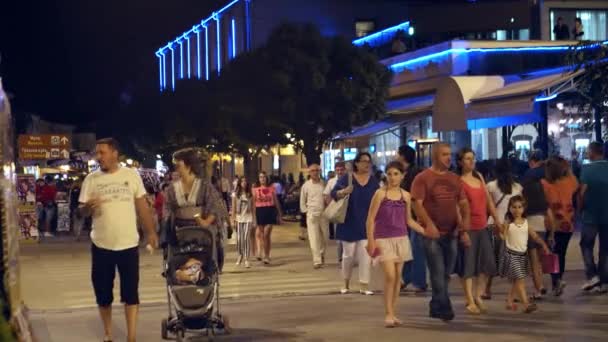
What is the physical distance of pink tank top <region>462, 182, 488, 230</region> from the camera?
11406 mm

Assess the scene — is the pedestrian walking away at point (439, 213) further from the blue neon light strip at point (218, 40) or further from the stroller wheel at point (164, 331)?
the blue neon light strip at point (218, 40)

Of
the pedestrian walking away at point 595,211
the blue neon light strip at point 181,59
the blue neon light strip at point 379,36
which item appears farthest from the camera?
the blue neon light strip at point 181,59

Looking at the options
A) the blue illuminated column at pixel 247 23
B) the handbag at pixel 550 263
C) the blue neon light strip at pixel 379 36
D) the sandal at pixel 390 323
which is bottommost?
the sandal at pixel 390 323

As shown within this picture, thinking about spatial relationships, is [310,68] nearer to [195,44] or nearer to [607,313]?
[607,313]

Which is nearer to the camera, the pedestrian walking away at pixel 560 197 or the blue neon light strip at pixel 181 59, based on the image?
the pedestrian walking away at pixel 560 197

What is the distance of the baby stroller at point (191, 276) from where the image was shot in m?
9.51

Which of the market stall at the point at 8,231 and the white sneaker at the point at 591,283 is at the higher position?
the market stall at the point at 8,231

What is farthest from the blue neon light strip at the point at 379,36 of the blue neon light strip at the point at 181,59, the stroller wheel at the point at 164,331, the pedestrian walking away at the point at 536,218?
the blue neon light strip at the point at 181,59

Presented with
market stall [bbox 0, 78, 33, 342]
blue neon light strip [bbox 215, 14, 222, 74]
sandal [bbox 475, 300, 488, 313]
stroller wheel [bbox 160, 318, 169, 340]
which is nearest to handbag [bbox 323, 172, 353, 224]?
sandal [bbox 475, 300, 488, 313]

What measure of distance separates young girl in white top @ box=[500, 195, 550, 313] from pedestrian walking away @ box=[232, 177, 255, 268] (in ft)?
23.4

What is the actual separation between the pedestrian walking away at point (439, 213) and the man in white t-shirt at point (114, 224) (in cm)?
308

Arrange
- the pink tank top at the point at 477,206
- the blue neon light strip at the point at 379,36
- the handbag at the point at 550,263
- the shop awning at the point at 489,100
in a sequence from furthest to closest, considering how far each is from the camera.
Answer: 1. the blue neon light strip at the point at 379,36
2. the shop awning at the point at 489,100
3. the handbag at the point at 550,263
4. the pink tank top at the point at 477,206

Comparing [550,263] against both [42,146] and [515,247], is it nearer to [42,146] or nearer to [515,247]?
[515,247]

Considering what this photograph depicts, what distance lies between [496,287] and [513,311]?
2461mm
